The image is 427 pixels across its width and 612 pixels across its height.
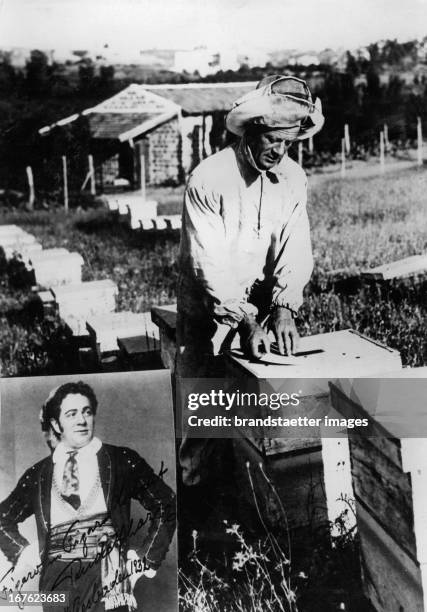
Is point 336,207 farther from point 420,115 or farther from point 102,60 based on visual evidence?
point 102,60

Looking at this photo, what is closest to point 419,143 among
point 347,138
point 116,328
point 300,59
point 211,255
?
point 347,138

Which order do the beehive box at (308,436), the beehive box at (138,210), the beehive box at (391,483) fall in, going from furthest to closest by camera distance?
1. the beehive box at (138,210)
2. the beehive box at (308,436)
3. the beehive box at (391,483)

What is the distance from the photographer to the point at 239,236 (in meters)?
2.08

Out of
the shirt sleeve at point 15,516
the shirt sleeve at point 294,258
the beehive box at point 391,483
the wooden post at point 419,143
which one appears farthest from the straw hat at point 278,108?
the shirt sleeve at point 15,516

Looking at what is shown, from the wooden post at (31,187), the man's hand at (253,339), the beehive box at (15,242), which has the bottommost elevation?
the man's hand at (253,339)

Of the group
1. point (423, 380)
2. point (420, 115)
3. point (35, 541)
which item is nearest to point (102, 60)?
point (420, 115)

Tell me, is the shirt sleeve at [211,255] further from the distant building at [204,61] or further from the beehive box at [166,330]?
the distant building at [204,61]

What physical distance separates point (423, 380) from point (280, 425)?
0.50m

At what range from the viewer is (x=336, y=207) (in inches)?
87.0

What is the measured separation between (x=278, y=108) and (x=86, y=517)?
4.95 ft

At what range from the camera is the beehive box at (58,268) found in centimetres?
229

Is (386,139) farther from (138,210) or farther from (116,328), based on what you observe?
(116,328)

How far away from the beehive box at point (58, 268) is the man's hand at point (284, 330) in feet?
2.46

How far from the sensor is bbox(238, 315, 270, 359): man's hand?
2041 millimetres
